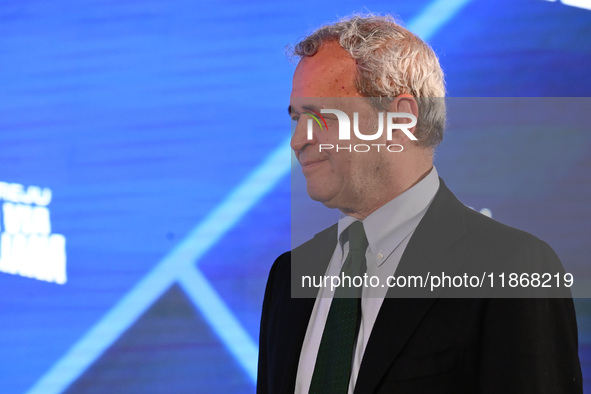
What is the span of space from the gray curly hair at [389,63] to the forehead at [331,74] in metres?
0.01

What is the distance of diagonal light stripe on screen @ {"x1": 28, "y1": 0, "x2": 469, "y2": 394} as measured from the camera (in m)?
2.04

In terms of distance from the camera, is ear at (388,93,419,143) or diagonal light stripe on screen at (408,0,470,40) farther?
diagonal light stripe on screen at (408,0,470,40)

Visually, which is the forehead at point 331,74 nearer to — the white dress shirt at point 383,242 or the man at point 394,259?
the man at point 394,259

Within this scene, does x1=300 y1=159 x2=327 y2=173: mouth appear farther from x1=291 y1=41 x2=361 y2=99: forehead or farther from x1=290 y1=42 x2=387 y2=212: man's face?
x1=291 y1=41 x2=361 y2=99: forehead

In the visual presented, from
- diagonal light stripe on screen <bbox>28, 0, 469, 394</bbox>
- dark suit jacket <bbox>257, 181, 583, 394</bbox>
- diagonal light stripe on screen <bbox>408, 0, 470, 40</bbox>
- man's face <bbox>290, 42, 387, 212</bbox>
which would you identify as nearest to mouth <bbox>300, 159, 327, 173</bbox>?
man's face <bbox>290, 42, 387, 212</bbox>

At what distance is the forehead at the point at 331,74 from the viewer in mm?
1257

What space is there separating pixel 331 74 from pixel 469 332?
0.54m

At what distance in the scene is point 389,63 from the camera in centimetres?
126

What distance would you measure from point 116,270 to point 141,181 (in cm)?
30

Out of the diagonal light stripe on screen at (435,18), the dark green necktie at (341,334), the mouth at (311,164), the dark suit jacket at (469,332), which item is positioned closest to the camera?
the dark suit jacket at (469,332)

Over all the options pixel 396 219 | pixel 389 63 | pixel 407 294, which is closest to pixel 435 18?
pixel 389 63

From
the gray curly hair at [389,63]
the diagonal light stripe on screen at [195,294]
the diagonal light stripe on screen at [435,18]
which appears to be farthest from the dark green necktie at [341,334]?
the diagonal light stripe on screen at [435,18]

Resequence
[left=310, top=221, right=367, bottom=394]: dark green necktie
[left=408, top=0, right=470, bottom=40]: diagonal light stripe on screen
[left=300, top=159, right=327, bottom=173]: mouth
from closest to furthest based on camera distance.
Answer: [left=310, top=221, right=367, bottom=394]: dark green necktie, [left=300, top=159, right=327, bottom=173]: mouth, [left=408, top=0, right=470, bottom=40]: diagonal light stripe on screen
